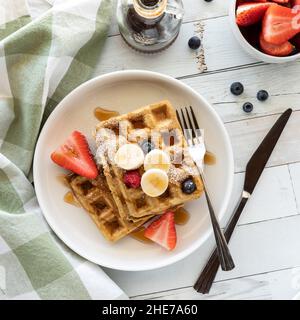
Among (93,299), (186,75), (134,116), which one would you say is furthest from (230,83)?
(93,299)

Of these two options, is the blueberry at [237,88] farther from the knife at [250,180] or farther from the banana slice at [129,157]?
the banana slice at [129,157]

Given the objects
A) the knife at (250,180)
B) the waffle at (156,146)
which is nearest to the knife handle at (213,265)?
the knife at (250,180)

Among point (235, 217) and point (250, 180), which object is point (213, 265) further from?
point (250, 180)

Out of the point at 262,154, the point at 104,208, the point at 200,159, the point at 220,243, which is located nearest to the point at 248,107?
the point at 262,154

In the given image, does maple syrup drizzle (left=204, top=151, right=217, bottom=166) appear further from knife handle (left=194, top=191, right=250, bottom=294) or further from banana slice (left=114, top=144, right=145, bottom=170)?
banana slice (left=114, top=144, right=145, bottom=170)

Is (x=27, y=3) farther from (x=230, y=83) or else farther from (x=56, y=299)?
(x=56, y=299)

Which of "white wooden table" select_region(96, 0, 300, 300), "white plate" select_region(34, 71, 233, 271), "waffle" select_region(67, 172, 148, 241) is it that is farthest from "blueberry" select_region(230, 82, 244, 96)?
"waffle" select_region(67, 172, 148, 241)
